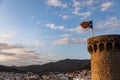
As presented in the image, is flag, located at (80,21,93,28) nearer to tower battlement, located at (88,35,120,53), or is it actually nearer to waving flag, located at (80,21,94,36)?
waving flag, located at (80,21,94,36)

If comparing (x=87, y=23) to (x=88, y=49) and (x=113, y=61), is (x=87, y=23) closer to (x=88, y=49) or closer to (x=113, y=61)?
(x=88, y=49)

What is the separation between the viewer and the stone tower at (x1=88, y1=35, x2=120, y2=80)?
30609 millimetres

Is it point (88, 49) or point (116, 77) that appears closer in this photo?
point (116, 77)

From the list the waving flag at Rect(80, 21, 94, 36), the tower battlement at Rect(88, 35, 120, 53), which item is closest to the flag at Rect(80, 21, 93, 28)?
the waving flag at Rect(80, 21, 94, 36)

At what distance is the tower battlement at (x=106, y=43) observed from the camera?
30953mm

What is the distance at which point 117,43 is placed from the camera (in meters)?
31.0

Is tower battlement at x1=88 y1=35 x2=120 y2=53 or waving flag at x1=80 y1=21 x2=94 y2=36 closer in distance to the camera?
tower battlement at x1=88 y1=35 x2=120 y2=53

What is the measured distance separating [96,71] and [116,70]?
1.68 m

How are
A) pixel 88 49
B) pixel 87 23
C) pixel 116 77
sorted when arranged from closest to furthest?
pixel 116 77
pixel 88 49
pixel 87 23

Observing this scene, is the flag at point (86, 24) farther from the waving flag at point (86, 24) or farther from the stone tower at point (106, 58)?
the stone tower at point (106, 58)

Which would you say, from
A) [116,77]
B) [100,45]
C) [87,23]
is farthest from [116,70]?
[87,23]

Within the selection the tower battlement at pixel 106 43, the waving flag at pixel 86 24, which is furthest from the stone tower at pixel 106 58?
the waving flag at pixel 86 24

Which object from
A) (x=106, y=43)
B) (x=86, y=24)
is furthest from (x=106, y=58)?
(x=86, y=24)

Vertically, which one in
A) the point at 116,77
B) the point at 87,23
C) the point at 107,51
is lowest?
the point at 116,77
